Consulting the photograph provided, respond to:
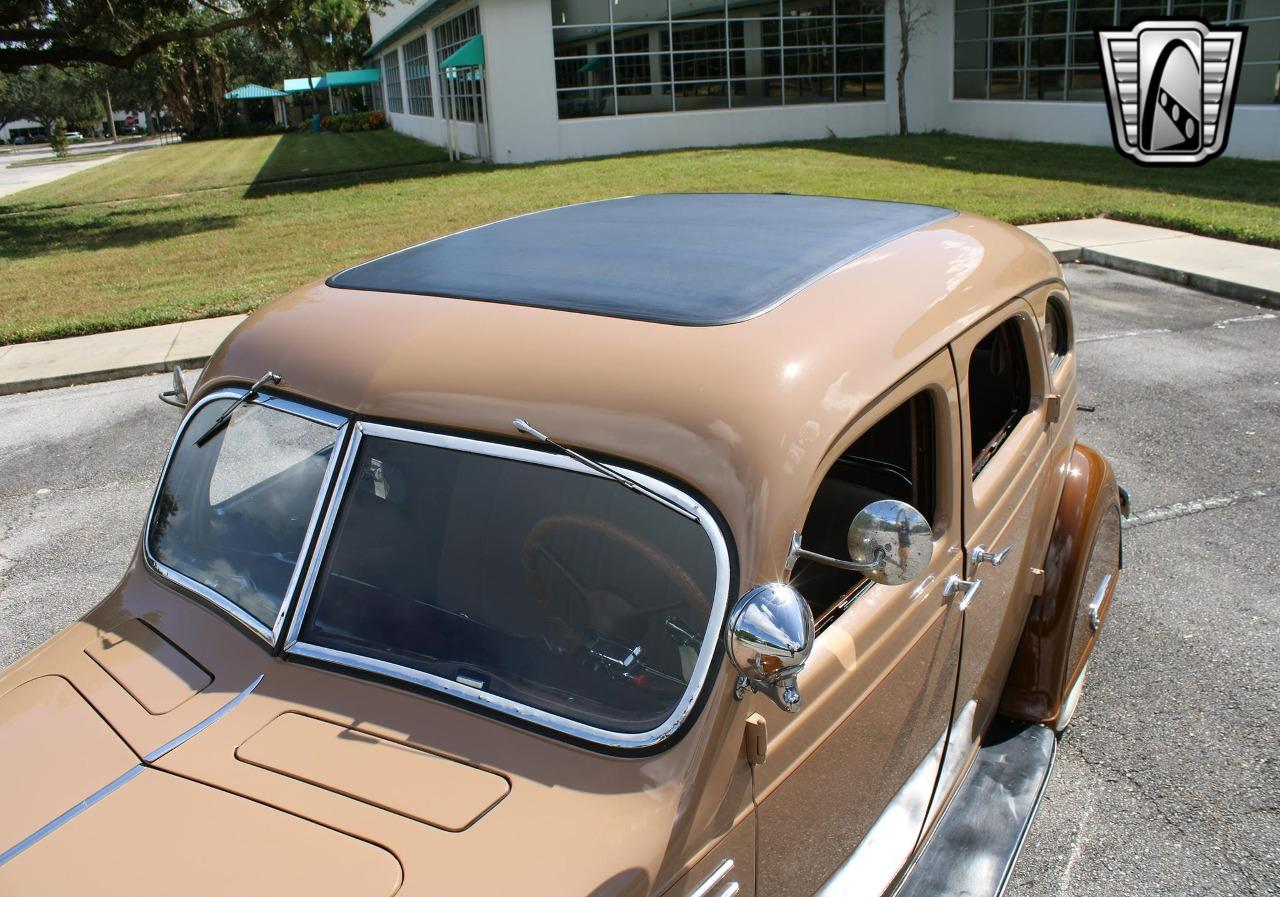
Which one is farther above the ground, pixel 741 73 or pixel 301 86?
pixel 301 86

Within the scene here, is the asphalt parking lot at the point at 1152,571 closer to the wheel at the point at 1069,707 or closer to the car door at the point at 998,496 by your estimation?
the wheel at the point at 1069,707

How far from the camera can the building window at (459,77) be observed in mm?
26906

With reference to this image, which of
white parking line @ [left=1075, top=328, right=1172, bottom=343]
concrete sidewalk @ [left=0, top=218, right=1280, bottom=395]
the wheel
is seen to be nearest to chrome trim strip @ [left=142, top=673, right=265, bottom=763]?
the wheel

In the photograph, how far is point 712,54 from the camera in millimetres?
26188

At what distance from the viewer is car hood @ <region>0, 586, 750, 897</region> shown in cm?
177

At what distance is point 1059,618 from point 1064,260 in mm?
9495

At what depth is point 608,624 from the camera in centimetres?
216

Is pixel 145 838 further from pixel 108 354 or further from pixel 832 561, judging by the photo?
pixel 108 354

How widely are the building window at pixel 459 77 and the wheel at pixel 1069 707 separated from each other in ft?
82.3

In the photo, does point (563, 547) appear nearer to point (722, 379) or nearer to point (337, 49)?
point (722, 379)

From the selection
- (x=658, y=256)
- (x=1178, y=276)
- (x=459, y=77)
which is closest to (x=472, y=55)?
(x=459, y=77)

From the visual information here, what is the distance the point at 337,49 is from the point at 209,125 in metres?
15.5

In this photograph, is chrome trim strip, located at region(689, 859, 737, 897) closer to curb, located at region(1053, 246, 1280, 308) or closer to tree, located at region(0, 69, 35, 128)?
curb, located at region(1053, 246, 1280, 308)

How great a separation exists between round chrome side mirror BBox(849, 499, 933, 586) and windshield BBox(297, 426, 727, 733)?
288mm
